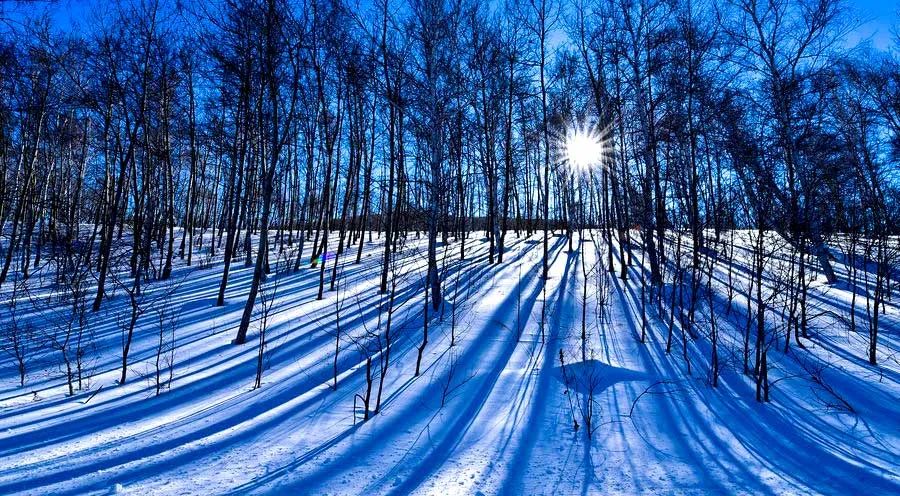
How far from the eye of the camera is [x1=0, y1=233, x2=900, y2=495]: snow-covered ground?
2.79 meters

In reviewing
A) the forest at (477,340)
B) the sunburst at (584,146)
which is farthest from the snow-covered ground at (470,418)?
the sunburst at (584,146)

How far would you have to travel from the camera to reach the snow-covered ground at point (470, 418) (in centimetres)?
279

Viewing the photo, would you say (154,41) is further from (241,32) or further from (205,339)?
(205,339)

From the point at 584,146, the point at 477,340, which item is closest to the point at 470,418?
the point at 477,340

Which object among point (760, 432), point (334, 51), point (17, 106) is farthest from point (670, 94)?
point (17, 106)

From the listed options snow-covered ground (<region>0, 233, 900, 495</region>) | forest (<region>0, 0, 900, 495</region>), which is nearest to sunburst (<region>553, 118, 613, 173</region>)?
forest (<region>0, 0, 900, 495</region>)

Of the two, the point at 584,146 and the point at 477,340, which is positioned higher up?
the point at 584,146

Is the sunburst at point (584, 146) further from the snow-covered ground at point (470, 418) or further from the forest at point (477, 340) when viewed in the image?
the snow-covered ground at point (470, 418)

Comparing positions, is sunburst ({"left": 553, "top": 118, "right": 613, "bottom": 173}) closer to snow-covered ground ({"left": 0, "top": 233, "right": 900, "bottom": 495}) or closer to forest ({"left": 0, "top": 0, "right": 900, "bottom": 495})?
forest ({"left": 0, "top": 0, "right": 900, "bottom": 495})

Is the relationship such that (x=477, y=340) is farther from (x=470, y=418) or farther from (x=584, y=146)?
(x=584, y=146)

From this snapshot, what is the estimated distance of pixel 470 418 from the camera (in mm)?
3812

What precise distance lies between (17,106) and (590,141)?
18179 millimetres

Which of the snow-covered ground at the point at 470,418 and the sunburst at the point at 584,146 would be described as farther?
the sunburst at the point at 584,146

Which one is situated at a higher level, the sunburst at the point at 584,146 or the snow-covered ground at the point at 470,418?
the sunburst at the point at 584,146
